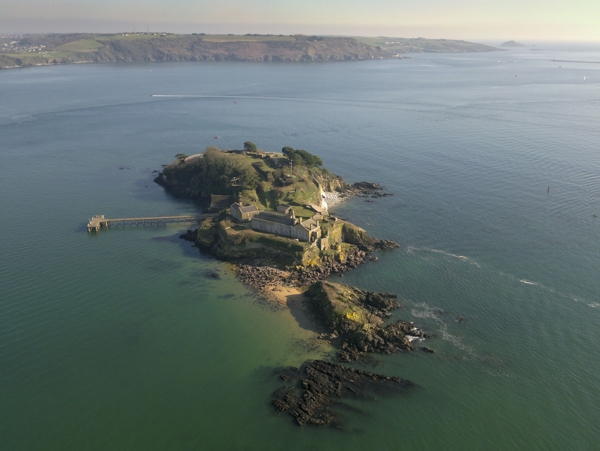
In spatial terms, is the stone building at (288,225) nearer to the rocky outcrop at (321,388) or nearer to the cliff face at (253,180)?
the cliff face at (253,180)

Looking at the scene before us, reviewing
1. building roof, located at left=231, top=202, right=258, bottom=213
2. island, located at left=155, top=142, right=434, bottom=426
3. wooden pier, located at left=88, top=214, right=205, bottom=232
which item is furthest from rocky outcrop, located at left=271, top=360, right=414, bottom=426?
wooden pier, located at left=88, top=214, right=205, bottom=232

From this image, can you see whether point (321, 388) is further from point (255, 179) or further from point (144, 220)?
point (144, 220)

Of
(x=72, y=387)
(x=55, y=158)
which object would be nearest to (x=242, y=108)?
(x=55, y=158)

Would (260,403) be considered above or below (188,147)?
below

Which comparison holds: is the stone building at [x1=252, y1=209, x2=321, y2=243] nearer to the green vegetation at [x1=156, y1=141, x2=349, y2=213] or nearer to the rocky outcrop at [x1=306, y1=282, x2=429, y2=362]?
the green vegetation at [x1=156, y1=141, x2=349, y2=213]

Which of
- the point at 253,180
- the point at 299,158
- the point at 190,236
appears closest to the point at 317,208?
the point at 253,180

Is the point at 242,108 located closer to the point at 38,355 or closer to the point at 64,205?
the point at 64,205
